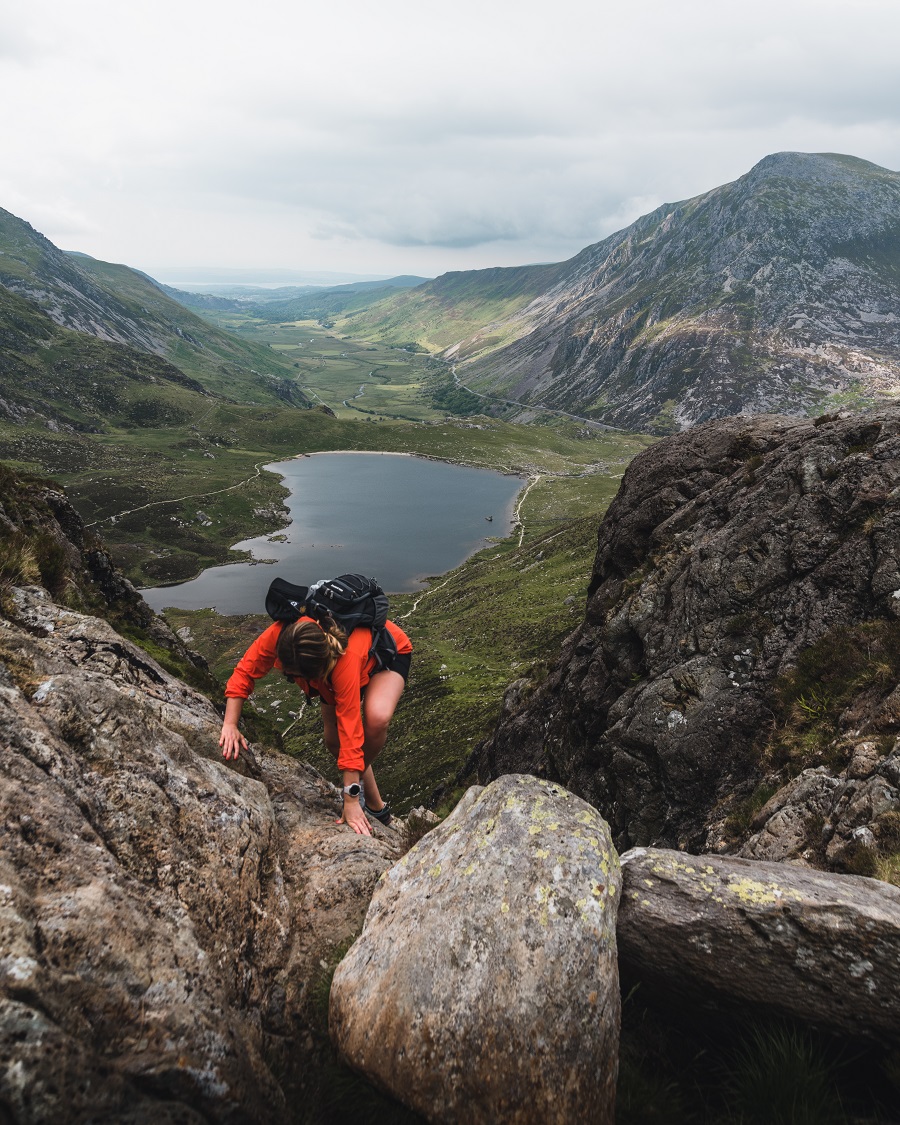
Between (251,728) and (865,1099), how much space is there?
15.2 meters

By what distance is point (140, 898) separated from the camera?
6.14 m

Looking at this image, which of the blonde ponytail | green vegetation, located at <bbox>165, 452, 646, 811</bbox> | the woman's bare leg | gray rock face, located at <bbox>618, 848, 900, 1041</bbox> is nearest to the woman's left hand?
the woman's bare leg

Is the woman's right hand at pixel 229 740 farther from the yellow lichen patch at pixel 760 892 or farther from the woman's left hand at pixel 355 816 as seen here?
the yellow lichen patch at pixel 760 892

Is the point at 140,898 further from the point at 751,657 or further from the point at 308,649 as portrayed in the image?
the point at 751,657

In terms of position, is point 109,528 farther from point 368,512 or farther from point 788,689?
point 788,689

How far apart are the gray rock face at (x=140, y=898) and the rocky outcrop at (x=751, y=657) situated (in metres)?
8.02

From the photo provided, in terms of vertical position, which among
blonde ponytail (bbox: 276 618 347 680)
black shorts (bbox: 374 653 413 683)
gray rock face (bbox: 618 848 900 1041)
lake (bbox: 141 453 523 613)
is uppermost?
blonde ponytail (bbox: 276 618 347 680)

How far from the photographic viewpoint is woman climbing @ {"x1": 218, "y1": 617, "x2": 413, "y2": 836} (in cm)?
925

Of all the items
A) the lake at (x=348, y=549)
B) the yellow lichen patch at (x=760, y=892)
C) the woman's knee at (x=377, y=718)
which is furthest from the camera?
the lake at (x=348, y=549)

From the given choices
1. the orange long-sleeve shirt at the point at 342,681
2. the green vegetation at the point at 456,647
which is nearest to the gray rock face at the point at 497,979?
the orange long-sleeve shirt at the point at 342,681

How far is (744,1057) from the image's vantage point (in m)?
5.46

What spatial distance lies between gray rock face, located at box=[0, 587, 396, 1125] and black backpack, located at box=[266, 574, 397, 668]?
2.99 m

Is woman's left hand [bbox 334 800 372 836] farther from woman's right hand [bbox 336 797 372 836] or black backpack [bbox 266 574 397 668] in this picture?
black backpack [bbox 266 574 397 668]

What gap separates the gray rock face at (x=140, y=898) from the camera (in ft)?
13.7
